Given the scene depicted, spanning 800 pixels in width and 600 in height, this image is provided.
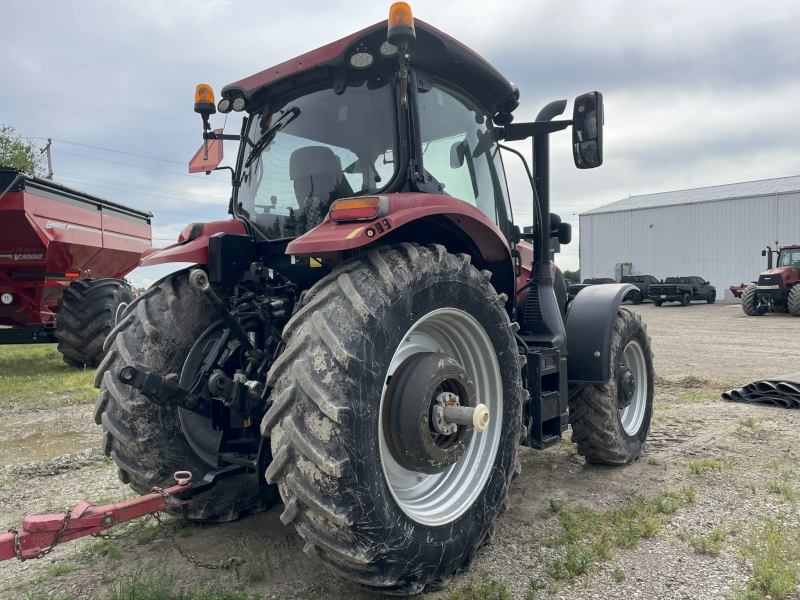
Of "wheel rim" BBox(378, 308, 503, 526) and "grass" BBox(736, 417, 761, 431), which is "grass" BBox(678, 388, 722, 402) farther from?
"wheel rim" BBox(378, 308, 503, 526)

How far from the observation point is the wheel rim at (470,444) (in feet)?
8.96

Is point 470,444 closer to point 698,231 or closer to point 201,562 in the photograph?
point 201,562

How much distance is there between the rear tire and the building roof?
17409mm

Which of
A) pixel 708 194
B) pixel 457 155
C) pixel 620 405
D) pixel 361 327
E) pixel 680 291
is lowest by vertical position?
pixel 680 291

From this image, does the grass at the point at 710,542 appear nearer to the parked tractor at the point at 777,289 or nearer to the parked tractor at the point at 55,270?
the parked tractor at the point at 55,270

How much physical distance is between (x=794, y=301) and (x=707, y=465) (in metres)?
17.8

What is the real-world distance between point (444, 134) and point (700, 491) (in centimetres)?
281

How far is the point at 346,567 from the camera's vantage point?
222cm

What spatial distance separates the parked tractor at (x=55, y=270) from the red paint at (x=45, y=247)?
11 mm

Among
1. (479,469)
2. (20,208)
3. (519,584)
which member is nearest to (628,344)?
(479,469)

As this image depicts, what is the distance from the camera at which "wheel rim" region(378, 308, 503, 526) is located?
108 inches

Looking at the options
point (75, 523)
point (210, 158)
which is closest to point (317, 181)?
point (210, 158)

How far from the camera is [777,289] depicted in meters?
19.7

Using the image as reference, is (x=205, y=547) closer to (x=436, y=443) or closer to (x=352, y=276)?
(x=436, y=443)
